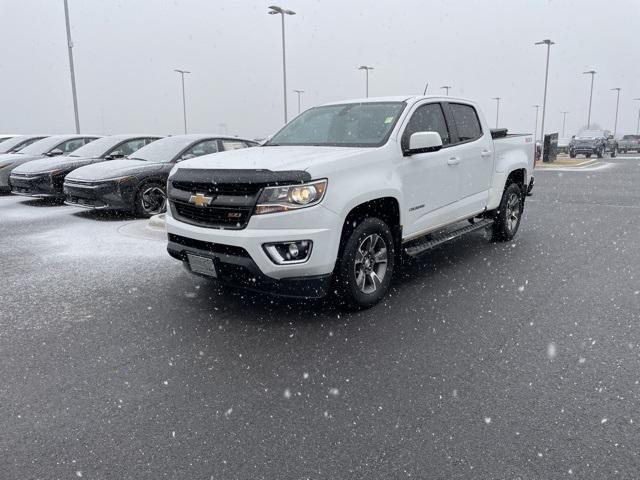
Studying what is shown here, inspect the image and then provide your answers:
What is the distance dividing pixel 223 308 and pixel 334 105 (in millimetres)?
2739

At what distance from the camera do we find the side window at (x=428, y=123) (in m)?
5.16

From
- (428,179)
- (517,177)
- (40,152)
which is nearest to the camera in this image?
(428,179)

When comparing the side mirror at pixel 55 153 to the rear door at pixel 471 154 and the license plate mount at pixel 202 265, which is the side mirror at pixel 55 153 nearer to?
the license plate mount at pixel 202 265

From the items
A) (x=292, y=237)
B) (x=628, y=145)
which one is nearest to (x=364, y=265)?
(x=292, y=237)

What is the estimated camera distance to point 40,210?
34.9 feet

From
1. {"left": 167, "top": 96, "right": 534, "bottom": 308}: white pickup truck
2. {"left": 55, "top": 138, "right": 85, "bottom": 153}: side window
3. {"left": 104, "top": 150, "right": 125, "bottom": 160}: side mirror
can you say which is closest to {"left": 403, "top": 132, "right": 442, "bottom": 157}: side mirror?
{"left": 167, "top": 96, "right": 534, "bottom": 308}: white pickup truck

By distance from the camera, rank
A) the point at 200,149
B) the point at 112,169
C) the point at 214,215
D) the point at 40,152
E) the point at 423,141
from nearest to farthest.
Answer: the point at 214,215, the point at 423,141, the point at 112,169, the point at 200,149, the point at 40,152

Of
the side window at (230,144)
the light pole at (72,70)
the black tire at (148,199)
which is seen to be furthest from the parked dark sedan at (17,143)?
the side window at (230,144)

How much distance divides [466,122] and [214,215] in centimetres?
361

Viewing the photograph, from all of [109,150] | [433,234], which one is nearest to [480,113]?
[433,234]

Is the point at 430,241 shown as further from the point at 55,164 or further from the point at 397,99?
the point at 55,164

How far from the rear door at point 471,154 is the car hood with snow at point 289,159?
1.75m

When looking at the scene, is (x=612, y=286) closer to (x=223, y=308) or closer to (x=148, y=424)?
(x=223, y=308)

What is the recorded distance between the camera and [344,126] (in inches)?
213
